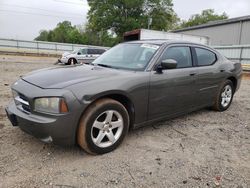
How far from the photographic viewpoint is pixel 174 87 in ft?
12.1

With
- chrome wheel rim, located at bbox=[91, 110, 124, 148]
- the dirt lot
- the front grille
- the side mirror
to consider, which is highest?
the side mirror

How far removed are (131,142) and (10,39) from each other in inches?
1195

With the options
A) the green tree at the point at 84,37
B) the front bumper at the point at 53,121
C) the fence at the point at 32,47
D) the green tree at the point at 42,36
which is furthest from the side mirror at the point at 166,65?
the green tree at the point at 42,36

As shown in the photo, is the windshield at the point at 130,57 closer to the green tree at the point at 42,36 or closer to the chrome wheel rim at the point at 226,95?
the chrome wheel rim at the point at 226,95

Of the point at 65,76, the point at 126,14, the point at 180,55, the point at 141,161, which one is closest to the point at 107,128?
the point at 141,161

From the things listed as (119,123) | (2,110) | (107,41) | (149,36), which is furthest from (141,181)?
(107,41)

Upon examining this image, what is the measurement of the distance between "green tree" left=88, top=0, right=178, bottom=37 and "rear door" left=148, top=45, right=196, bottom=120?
34.7m

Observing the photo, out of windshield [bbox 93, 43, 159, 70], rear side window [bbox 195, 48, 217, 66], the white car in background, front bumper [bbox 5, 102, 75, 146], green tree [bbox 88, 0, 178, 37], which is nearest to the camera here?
front bumper [bbox 5, 102, 75, 146]

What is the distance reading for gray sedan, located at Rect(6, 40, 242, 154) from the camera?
8.61 ft

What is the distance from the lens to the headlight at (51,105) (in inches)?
101

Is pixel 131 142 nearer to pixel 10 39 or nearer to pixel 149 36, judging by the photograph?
pixel 149 36

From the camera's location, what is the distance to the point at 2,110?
14.7 feet

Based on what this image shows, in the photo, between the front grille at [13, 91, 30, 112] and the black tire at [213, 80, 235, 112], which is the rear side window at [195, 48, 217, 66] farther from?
the front grille at [13, 91, 30, 112]

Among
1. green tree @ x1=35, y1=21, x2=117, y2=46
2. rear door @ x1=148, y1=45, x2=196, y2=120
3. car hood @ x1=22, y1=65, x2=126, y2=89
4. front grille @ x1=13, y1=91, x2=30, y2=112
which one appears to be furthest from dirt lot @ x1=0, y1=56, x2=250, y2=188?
green tree @ x1=35, y1=21, x2=117, y2=46
